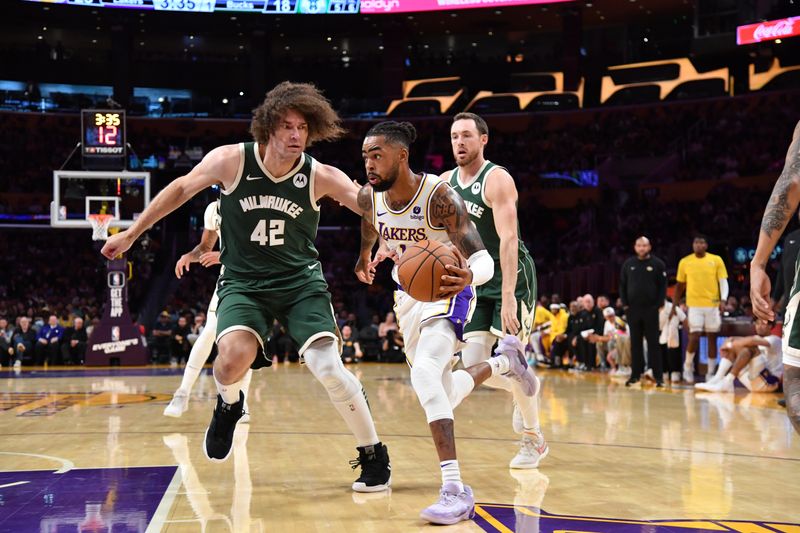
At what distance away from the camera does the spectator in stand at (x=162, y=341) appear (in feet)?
66.2

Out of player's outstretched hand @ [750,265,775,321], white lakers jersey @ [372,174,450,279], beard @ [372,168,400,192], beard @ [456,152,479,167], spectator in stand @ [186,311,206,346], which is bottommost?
spectator in stand @ [186,311,206,346]

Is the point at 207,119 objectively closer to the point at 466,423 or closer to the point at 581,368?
the point at 581,368

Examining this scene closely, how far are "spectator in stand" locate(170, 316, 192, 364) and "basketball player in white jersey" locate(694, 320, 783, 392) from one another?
11579 millimetres

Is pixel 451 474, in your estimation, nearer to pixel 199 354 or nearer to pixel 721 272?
pixel 199 354

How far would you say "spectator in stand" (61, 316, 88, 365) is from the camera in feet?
64.6

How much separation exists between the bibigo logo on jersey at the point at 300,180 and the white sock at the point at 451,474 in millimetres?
1749

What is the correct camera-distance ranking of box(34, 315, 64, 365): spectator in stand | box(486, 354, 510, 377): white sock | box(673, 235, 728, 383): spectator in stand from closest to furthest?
1. box(486, 354, 510, 377): white sock
2. box(673, 235, 728, 383): spectator in stand
3. box(34, 315, 64, 365): spectator in stand

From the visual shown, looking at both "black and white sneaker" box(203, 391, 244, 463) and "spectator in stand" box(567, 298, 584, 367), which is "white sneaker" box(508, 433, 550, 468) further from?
"spectator in stand" box(567, 298, 584, 367)

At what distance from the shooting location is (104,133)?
Answer: 62.8 ft

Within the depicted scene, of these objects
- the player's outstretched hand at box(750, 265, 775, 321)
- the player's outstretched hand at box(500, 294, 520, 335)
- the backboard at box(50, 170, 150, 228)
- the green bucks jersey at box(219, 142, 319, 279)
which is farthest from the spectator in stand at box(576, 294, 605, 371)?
the player's outstretched hand at box(750, 265, 775, 321)

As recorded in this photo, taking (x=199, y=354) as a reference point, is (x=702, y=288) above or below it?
above

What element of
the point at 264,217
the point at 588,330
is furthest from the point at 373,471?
the point at 588,330

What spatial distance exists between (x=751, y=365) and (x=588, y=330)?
17.3 ft

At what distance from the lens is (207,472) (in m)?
5.52
